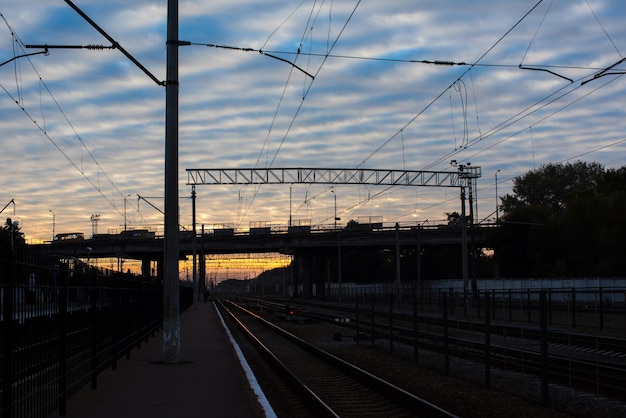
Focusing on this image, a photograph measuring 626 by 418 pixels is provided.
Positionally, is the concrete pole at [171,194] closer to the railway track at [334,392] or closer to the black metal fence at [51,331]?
the black metal fence at [51,331]

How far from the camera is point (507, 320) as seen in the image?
105 feet

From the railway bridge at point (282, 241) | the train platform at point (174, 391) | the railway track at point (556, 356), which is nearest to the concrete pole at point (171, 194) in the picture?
the train platform at point (174, 391)

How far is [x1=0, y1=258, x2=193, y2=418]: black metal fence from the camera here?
823 cm

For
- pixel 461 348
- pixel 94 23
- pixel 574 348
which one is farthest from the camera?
pixel 461 348

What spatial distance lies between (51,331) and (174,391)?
4584 mm

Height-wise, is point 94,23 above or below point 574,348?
above

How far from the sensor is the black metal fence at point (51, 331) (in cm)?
823

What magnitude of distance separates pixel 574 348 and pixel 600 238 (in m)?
66.2

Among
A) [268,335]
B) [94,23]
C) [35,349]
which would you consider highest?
[94,23]

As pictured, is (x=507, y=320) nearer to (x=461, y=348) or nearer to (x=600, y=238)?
(x=461, y=348)

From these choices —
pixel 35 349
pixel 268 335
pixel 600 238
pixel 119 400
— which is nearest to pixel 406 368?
pixel 119 400

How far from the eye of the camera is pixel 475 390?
15.9m

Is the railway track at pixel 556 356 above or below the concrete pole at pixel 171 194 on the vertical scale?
below

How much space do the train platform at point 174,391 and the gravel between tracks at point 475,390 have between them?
3.44 meters
